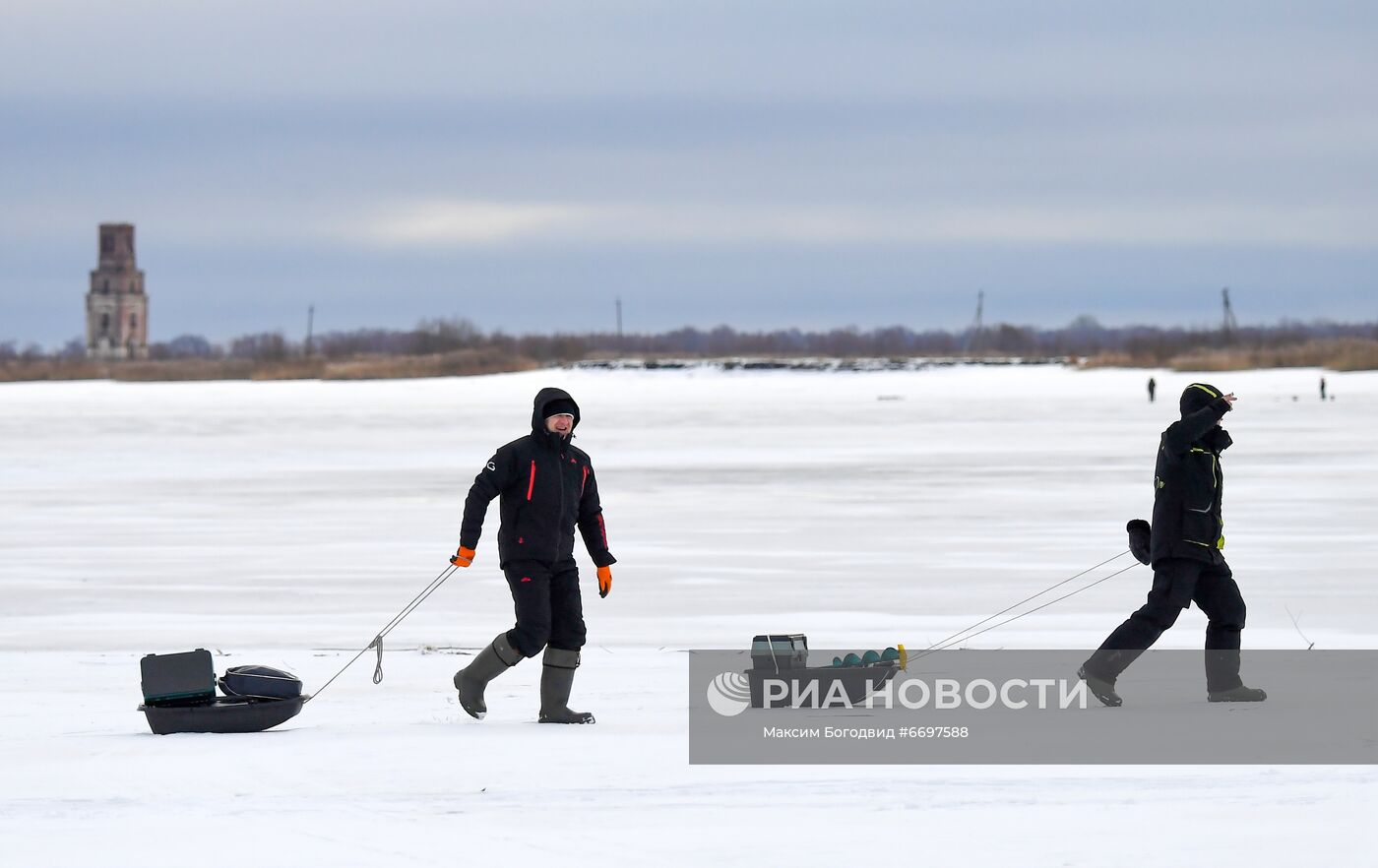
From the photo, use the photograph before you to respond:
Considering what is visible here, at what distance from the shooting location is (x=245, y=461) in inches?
1024

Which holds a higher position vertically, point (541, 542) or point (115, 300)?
point (115, 300)

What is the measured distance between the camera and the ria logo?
285 inches

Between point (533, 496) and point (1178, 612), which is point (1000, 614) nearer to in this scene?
point (1178, 612)

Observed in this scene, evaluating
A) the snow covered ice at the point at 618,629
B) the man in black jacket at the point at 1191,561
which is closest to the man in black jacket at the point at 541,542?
the snow covered ice at the point at 618,629

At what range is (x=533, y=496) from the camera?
695cm

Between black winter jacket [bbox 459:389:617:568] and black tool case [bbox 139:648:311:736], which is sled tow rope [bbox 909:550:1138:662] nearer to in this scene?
black winter jacket [bbox 459:389:617:568]

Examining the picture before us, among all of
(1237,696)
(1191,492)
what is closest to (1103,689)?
(1237,696)

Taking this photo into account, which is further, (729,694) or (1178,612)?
(729,694)

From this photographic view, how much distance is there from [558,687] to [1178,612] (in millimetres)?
2372

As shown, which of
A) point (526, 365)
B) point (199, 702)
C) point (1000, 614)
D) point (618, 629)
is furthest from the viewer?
point (526, 365)

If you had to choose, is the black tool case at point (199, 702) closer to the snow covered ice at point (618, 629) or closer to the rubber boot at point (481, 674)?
the snow covered ice at point (618, 629)

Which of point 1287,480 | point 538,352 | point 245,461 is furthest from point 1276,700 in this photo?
point 538,352

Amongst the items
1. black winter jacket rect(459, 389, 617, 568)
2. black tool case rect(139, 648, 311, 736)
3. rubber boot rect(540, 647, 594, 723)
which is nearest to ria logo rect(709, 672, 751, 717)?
rubber boot rect(540, 647, 594, 723)

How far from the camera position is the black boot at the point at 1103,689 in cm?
716
